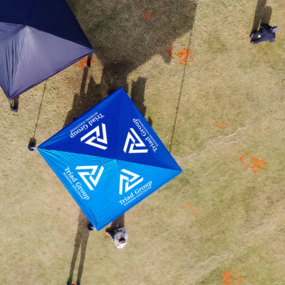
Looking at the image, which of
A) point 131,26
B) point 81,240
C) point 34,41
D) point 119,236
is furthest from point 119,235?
point 131,26

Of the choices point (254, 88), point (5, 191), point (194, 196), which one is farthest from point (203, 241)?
point (5, 191)

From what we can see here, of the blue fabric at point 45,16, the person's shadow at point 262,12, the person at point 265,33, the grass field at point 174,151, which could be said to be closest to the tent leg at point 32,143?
the grass field at point 174,151

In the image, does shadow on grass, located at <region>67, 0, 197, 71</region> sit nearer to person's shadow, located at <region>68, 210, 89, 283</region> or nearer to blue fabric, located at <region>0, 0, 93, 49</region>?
blue fabric, located at <region>0, 0, 93, 49</region>

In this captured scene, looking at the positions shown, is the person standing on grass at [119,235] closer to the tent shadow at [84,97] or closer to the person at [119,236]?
the person at [119,236]

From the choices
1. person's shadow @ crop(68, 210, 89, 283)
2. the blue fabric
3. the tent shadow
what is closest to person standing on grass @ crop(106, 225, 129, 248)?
person's shadow @ crop(68, 210, 89, 283)

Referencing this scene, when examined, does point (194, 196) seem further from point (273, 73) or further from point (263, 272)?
point (273, 73)

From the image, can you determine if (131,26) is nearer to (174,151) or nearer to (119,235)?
(174,151)

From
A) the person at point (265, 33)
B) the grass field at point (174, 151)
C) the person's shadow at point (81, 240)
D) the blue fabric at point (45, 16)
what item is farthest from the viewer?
the person's shadow at point (81, 240)
